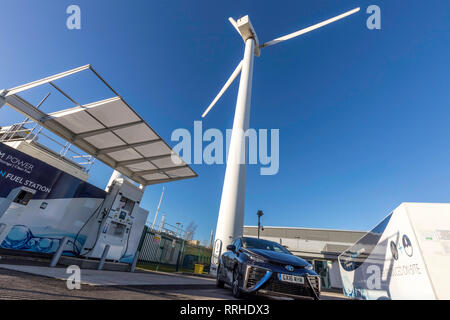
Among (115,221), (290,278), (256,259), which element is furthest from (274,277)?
(115,221)

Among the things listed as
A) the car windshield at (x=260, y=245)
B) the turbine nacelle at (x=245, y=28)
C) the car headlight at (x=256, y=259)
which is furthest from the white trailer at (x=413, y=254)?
the turbine nacelle at (x=245, y=28)

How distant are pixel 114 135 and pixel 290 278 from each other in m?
10.0

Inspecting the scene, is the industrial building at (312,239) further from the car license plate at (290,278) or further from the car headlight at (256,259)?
the car license plate at (290,278)

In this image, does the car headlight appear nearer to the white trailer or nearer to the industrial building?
the white trailer

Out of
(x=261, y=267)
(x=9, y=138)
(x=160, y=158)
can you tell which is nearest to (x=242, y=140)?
(x=160, y=158)

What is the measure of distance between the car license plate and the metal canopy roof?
26.9 feet

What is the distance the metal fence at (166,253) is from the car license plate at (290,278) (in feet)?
39.8

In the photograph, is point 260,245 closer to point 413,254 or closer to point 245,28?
point 413,254

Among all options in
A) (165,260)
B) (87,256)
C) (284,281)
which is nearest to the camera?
(284,281)

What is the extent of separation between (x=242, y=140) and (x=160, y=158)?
5262 millimetres

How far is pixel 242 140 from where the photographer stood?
43.5 feet

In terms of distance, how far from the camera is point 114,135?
10297 millimetres
